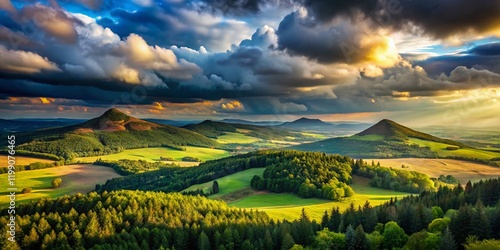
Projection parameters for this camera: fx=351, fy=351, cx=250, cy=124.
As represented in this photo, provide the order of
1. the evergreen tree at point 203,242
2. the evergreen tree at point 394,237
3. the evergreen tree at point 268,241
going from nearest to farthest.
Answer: the evergreen tree at point 394,237
the evergreen tree at point 268,241
the evergreen tree at point 203,242

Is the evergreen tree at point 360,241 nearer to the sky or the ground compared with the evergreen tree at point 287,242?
nearer to the sky

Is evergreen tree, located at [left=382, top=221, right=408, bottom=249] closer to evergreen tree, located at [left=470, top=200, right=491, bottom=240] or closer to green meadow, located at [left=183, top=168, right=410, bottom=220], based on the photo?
evergreen tree, located at [left=470, top=200, right=491, bottom=240]

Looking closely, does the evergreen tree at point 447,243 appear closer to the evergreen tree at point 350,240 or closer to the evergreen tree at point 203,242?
the evergreen tree at point 350,240

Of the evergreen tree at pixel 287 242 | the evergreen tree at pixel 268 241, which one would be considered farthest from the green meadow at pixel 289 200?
the evergreen tree at pixel 287 242

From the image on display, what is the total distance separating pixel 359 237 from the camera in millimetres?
78375

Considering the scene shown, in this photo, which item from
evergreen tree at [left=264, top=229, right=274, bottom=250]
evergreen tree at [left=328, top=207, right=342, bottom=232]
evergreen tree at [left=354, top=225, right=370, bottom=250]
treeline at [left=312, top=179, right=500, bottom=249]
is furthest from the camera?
evergreen tree at [left=328, top=207, right=342, bottom=232]

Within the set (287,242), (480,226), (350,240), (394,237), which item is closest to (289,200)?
(287,242)

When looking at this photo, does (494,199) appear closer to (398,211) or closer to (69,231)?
(398,211)

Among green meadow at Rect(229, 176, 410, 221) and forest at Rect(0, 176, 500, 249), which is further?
green meadow at Rect(229, 176, 410, 221)

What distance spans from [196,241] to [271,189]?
296ft

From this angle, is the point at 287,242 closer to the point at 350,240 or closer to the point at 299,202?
the point at 350,240

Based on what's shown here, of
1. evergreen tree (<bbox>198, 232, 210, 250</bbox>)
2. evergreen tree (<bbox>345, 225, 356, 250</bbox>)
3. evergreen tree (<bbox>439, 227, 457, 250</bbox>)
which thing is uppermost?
evergreen tree (<bbox>439, 227, 457, 250</bbox>)

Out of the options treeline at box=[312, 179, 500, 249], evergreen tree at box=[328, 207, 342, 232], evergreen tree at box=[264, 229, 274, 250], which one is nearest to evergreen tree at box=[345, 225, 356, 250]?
treeline at box=[312, 179, 500, 249]

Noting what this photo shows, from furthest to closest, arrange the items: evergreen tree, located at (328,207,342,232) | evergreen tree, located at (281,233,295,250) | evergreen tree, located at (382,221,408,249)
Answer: evergreen tree, located at (328,207,342,232) → evergreen tree, located at (281,233,295,250) → evergreen tree, located at (382,221,408,249)
